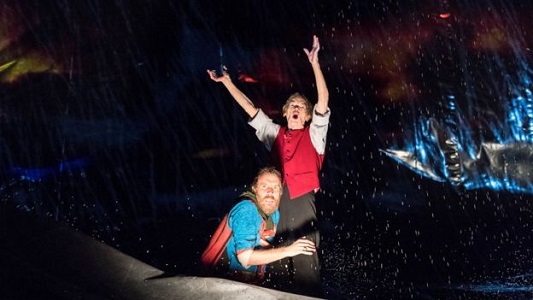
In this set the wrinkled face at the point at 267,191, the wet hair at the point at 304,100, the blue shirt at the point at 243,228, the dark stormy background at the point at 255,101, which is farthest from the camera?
the dark stormy background at the point at 255,101

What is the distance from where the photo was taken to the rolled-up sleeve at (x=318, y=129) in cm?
257

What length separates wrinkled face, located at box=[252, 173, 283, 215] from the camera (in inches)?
84.6

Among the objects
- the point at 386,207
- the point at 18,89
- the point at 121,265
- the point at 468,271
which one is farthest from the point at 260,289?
the point at 18,89

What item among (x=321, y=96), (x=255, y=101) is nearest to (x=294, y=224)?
(x=321, y=96)

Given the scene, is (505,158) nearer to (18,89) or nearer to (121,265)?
(121,265)

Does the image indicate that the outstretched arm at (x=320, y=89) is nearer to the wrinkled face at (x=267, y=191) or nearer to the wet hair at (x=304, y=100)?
the wet hair at (x=304, y=100)

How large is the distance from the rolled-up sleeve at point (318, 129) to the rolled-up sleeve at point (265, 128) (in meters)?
0.29

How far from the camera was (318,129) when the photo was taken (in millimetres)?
2584

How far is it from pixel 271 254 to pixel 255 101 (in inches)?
202

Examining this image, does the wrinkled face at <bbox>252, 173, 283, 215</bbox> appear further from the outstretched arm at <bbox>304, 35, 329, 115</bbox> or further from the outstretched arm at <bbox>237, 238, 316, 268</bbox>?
the outstretched arm at <bbox>304, 35, 329, 115</bbox>

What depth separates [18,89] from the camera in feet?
22.8

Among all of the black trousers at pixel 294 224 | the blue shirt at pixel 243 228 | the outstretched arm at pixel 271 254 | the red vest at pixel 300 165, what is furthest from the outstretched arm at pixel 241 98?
the outstretched arm at pixel 271 254

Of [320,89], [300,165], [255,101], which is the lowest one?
[300,165]

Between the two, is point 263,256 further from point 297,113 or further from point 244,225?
point 297,113
